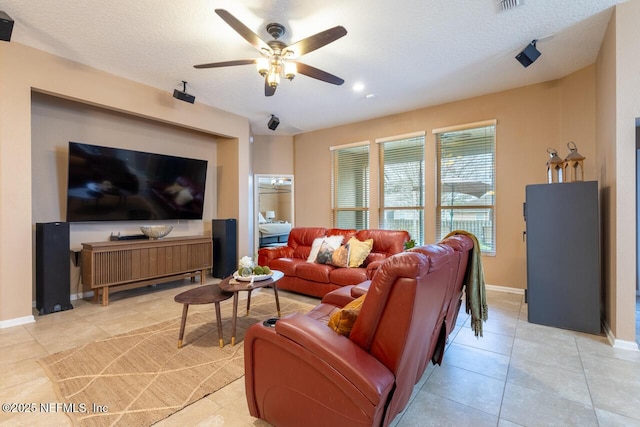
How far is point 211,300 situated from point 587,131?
475 cm

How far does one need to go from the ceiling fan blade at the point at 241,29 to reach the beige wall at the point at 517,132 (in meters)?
3.26

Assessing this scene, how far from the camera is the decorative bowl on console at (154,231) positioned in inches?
169

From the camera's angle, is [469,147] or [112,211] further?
[469,147]

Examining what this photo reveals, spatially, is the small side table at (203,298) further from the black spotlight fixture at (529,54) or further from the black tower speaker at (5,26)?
the black spotlight fixture at (529,54)

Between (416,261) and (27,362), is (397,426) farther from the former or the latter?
(27,362)

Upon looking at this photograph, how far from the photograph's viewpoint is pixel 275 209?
8188 mm

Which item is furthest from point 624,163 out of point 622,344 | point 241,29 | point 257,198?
point 257,198

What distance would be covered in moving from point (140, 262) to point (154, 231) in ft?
1.70

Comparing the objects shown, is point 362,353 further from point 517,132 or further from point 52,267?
point 517,132

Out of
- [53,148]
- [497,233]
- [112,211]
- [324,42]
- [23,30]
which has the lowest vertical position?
[497,233]

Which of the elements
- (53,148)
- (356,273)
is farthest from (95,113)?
(356,273)

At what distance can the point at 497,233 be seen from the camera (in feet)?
14.0

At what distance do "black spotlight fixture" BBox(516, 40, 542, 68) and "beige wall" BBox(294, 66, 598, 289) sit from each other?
Answer: 1183 mm

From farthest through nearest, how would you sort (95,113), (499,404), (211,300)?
(95,113) → (211,300) → (499,404)
